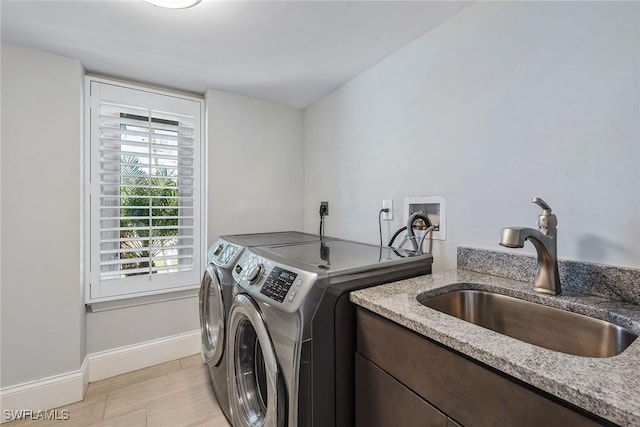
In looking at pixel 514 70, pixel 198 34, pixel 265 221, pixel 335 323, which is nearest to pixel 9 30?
pixel 198 34

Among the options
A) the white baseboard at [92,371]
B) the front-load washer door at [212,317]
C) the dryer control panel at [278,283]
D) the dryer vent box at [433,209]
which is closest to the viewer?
the dryer control panel at [278,283]

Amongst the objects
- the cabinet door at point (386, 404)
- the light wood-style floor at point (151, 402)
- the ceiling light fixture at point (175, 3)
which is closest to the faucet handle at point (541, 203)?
the cabinet door at point (386, 404)

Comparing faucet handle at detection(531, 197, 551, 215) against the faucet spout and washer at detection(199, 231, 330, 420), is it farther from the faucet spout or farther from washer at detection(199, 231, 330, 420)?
washer at detection(199, 231, 330, 420)

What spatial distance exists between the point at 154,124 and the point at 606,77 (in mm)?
2492

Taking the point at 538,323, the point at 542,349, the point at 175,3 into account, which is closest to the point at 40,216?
the point at 175,3

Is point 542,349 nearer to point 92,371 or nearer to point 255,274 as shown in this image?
point 255,274

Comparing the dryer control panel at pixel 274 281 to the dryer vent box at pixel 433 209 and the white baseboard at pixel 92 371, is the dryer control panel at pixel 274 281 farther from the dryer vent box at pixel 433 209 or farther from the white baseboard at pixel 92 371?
the white baseboard at pixel 92 371

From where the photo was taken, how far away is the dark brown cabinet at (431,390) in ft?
1.81

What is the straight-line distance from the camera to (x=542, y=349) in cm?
62

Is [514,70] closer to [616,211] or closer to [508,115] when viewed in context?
[508,115]

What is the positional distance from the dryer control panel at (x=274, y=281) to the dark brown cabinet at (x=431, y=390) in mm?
234

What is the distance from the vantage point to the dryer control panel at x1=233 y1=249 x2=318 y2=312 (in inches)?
38.3

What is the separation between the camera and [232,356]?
4.47 feet

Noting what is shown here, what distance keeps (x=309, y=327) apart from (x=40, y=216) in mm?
1852
